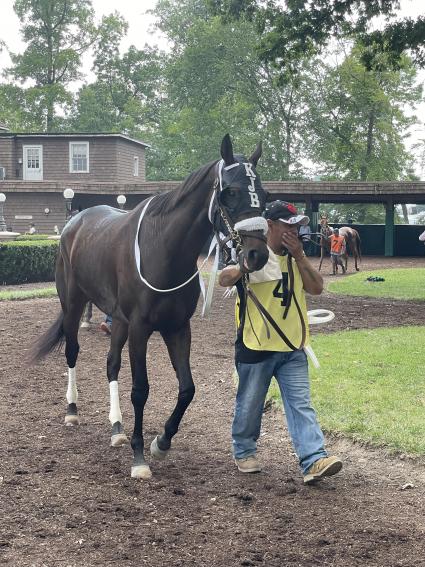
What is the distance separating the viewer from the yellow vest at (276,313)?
537 cm

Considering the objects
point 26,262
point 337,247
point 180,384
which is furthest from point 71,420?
point 337,247

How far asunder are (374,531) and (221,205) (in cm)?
223

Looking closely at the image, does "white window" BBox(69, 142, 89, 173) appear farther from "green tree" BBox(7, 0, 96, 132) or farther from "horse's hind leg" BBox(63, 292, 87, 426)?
"horse's hind leg" BBox(63, 292, 87, 426)

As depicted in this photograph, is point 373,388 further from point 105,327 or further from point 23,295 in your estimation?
point 23,295

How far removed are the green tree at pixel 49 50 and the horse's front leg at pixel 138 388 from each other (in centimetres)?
5705

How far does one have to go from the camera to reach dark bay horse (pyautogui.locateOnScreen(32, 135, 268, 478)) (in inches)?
200

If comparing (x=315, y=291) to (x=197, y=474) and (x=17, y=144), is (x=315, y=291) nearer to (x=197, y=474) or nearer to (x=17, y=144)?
(x=197, y=474)

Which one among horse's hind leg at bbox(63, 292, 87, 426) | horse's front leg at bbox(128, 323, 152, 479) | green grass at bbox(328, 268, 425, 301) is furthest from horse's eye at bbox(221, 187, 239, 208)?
green grass at bbox(328, 268, 425, 301)

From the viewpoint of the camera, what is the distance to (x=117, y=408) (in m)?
6.43

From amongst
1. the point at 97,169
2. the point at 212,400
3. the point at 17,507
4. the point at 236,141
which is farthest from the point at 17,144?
the point at 17,507

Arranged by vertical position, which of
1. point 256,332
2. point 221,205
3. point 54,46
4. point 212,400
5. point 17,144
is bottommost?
point 212,400

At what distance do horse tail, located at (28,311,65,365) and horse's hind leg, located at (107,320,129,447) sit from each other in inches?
64.1

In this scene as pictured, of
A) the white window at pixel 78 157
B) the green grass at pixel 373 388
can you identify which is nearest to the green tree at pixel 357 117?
the white window at pixel 78 157

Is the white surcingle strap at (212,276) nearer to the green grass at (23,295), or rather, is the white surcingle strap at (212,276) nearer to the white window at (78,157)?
the green grass at (23,295)
